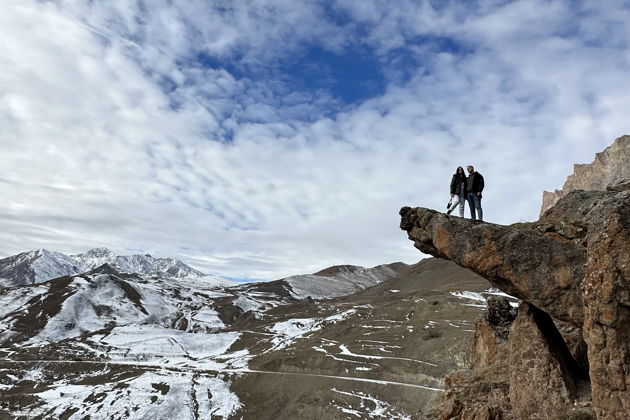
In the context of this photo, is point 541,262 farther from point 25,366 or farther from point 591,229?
point 25,366

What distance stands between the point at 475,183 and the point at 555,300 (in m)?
7.50

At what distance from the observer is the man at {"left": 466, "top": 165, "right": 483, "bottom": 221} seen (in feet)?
66.4

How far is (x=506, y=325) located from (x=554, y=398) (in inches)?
340

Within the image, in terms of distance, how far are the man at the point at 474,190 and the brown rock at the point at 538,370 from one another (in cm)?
542

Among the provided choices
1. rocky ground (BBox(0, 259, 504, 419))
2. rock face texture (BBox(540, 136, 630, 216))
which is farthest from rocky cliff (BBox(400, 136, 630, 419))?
rock face texture (BBox(540, 136, 630, 216))

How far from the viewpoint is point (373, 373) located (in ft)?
203

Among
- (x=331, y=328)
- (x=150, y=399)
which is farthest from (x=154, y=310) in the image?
(x=150, y=399)

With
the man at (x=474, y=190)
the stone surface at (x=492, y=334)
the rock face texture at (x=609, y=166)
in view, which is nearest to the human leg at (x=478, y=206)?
the man at (x=474, y=190)

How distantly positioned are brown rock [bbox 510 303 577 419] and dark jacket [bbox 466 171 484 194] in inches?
241

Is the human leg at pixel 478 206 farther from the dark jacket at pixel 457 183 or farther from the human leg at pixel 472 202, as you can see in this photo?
the dark jacket at pixel 457 183

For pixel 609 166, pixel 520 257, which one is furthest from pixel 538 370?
pixel 609 166

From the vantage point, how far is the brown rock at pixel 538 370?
14.1 m

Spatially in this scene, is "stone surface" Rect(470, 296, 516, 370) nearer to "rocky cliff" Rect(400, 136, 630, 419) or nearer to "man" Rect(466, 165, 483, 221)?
"rocky cliff" Rect(400, 136, 630, 419)

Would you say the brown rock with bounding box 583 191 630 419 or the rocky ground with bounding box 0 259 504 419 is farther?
the rocky ground with bounding box 0 259 504 419
